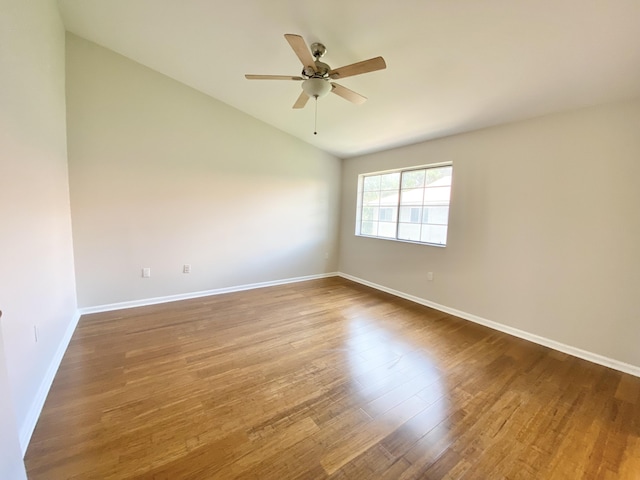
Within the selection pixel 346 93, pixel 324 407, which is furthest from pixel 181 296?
pixel 346 93

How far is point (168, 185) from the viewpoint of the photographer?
3299 millimetres

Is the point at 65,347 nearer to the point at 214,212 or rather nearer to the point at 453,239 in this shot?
the point at 214,212

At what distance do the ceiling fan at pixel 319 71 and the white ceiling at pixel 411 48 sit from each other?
12.2 inches

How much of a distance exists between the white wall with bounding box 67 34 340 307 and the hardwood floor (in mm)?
845

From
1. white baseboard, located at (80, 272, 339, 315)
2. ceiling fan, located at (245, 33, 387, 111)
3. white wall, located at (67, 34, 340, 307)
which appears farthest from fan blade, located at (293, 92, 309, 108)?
white baseboard, located at (80, 272, 339, 315)

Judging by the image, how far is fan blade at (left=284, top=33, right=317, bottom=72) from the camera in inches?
64.4

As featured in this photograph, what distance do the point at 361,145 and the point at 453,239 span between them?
202 centimetres

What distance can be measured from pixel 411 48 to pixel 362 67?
571mm

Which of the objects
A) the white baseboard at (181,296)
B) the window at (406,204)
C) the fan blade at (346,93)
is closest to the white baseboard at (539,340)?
the window at (406,204)

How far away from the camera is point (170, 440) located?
1395 mm

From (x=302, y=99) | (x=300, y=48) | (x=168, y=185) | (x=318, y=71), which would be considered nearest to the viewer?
(x=300, y=48)

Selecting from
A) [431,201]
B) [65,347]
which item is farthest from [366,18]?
[65,347]

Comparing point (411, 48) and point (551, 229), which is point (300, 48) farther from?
point (551, 229)

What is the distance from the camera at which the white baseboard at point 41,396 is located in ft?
4.38
